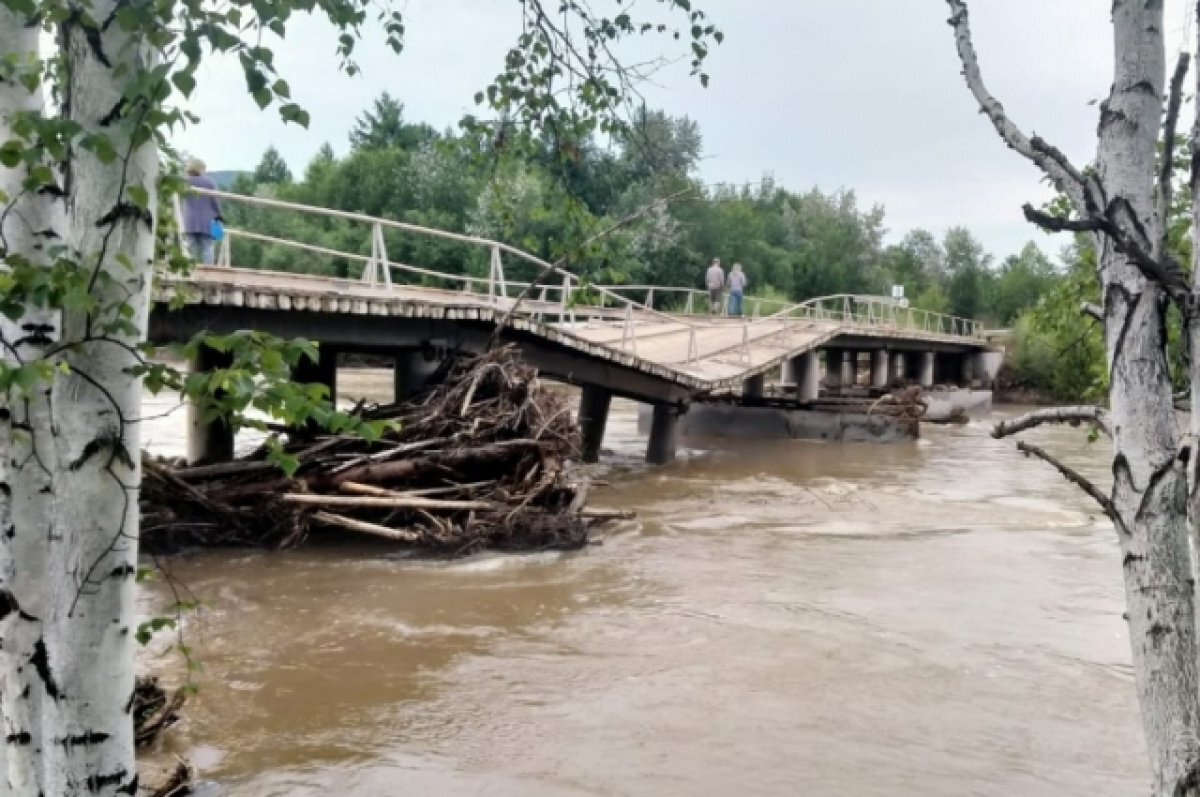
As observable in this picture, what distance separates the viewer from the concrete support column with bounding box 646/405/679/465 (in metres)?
20.8

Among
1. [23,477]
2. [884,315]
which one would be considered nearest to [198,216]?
[23,477]

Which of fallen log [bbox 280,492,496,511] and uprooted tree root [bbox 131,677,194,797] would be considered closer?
uprooted tree root [bbox 131,677,194,797]

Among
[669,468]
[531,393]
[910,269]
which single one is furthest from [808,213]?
[531,393]

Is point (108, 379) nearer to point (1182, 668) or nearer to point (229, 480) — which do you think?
point (1182, 668)

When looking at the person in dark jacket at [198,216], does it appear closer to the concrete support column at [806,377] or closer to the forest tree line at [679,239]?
the forest tree line at [679,239]

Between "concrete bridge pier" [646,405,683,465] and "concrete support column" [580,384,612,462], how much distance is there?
3.69ft

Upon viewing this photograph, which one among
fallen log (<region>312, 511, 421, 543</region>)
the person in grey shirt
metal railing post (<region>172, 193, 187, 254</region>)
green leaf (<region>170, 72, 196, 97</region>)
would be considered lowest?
fallen log (<region>312, 511, 421, 543</region>)

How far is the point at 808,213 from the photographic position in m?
78.4

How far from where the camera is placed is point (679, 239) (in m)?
19.9

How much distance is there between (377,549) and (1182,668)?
33.8ft

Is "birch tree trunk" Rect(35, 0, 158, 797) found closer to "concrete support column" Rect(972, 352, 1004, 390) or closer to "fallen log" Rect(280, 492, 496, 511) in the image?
"fallen log" Rect(280, 492, 496, 511)

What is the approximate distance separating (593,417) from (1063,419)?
55.9ft

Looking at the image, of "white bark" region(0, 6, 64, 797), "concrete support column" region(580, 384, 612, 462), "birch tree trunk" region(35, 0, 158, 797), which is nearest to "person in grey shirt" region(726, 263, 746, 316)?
"concrete support column" region(580, 384, 612, 462)

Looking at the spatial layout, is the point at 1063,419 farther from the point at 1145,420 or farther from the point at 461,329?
the point at 461,329
